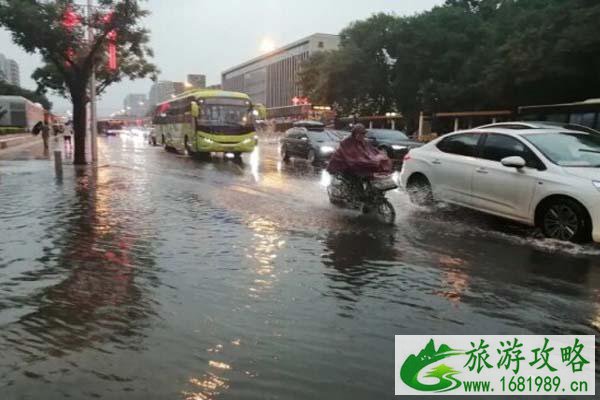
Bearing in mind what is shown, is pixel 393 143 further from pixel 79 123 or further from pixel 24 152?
pixel 24 152

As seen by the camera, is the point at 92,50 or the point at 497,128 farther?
the point at 92,50

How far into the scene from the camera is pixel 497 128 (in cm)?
979

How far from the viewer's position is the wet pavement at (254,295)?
3811 mm

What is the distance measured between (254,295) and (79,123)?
658 inches

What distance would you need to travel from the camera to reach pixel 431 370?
12.8ft

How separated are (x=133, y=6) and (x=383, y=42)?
3710cm

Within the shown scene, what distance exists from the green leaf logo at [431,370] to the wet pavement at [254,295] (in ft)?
0.41

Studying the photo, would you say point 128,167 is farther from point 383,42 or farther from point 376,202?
point 383,42

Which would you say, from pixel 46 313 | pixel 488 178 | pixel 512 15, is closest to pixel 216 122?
pixel 488 178

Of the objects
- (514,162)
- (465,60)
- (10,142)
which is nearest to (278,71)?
(465,60)

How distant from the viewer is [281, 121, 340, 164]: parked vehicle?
23.6m

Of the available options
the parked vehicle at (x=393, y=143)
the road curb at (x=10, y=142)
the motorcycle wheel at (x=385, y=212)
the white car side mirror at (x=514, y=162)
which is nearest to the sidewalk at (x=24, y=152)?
the road curb at (x=10, y=142)

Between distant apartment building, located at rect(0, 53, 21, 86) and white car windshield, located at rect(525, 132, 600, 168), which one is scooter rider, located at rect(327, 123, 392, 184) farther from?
distant apartment building, located at rect(0, 53, 21, 86)

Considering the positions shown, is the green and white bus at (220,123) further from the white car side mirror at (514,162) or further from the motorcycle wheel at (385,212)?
the white car side mirror at (514,162)
